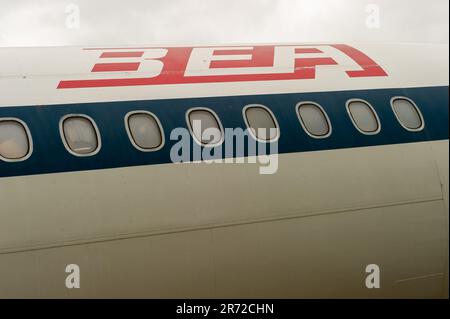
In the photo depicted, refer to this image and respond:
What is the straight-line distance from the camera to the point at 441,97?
7738mm

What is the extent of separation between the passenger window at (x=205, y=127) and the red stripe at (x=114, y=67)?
996mm

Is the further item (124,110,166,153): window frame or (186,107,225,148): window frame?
(186,107,225,148): window frame

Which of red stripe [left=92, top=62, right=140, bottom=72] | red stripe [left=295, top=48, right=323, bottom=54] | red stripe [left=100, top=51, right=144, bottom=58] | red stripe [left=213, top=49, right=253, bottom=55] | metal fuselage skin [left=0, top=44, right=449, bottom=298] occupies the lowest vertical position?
metal fuselage skin [left=0, top=44, right=449, bottom=298]

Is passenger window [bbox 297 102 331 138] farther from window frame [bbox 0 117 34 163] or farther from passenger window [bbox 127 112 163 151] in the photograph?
window frame [bbox 0 117 34 163]

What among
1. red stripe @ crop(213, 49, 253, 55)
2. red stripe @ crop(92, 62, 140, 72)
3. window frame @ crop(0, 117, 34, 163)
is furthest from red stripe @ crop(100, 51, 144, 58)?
window frame @ crop(0, 117, 34, 163)

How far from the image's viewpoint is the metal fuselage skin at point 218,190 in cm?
593

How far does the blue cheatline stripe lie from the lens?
6051 millimetres

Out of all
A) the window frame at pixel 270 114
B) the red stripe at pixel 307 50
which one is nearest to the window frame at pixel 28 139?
the window frame at pixel 270 114

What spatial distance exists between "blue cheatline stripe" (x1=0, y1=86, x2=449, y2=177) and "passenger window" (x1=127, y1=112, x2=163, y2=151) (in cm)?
7

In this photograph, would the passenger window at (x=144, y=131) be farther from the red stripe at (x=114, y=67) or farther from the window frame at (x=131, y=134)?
the red stripe at (x=114, y=67)

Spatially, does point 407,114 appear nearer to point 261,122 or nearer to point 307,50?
point 307,50

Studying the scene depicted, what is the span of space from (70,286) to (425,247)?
4029 mm
